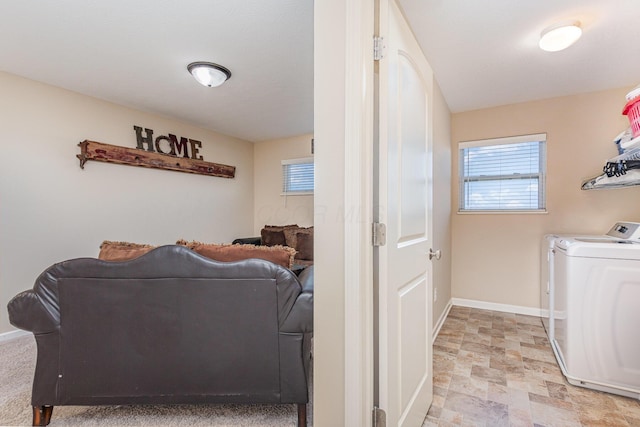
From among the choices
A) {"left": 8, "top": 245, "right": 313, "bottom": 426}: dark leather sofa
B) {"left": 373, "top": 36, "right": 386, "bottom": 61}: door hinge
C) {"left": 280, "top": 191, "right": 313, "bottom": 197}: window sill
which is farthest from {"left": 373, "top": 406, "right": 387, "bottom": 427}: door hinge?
{"left": 280, "top": 191, "right": 313, "bottom": 197}: window sill

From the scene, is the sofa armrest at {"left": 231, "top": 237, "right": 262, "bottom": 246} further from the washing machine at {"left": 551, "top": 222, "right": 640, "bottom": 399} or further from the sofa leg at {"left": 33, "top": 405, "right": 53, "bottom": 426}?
Answer: the washing machine at {"left": 551, "top": 222, "right": 640, "bottom": 399}

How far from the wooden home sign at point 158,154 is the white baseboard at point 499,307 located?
3745mm

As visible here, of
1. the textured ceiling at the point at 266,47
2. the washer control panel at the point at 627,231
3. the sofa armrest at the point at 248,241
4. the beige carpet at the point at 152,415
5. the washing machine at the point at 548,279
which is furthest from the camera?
the sofa armrest at the point at 248,241

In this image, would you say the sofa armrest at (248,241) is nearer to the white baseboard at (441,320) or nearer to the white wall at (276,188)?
the white wall at (276,188)

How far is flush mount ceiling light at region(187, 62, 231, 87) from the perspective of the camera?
2496 mm

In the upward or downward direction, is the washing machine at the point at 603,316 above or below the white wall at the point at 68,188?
below

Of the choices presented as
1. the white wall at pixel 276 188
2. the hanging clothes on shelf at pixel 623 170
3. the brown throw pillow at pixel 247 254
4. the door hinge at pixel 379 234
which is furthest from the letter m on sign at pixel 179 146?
the hanging clothes on shelf at pixel 623 170

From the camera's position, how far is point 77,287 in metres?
1.44

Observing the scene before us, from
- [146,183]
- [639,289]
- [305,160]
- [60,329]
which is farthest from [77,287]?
[305,160]

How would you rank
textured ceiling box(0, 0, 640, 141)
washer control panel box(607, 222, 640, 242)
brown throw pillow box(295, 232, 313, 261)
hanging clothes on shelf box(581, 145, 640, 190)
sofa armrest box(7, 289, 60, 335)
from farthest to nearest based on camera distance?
brown throw pillow box(295, 232, 313, 261) → hanging clothes on shelf box(581, 145, 640, 190) → washer control panel box(607, 222, 640, 242) → textured ceiling box(0, 0, 640, 141) → sofa armrest box(7, 289, 60, 335)

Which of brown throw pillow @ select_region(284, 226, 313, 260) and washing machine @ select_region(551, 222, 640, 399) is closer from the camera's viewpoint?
washing machine @ select_region(551, 222, 640, 399)

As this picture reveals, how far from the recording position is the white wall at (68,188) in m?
2.68

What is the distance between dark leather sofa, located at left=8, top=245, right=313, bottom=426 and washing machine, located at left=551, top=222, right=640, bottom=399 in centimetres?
170

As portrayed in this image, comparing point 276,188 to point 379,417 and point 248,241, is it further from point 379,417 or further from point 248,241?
point 379,417
